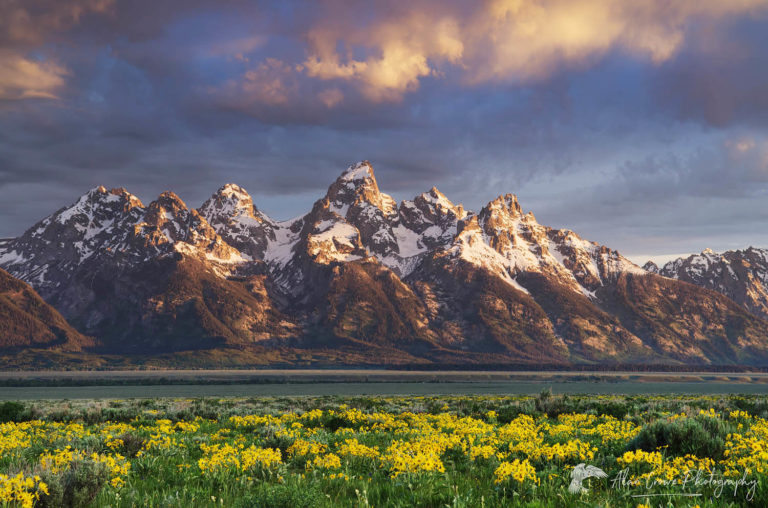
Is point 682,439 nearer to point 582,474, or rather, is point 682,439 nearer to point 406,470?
point 582,474

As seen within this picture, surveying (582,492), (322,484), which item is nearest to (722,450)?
(582,492)

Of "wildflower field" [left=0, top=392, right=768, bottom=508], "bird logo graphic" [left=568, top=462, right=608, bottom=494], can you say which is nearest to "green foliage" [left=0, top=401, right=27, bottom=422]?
"wildflower field" [left=0, top=392, right=768, bottom=508]

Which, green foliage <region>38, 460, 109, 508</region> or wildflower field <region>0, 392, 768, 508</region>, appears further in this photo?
green foliage <region>38, 460, 109, 508</region>

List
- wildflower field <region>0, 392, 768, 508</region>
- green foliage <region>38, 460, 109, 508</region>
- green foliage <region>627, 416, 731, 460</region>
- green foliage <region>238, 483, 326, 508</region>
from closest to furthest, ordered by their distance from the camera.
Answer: green foliage <region>238, 483, 326, 508</region> < wildflower field <region>0, 392, 768, 508</region> < green foliage <region>38, 460, 109, 508</region> < green foliage <region>627, 416, 731, 460</region>

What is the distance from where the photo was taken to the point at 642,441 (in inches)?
533

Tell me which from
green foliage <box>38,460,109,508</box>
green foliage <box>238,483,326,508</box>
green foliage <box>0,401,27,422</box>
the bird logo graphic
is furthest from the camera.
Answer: green foliage <box>0,401,27,422</box>

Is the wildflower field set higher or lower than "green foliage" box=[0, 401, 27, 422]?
higher

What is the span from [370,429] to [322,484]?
32.9 feet

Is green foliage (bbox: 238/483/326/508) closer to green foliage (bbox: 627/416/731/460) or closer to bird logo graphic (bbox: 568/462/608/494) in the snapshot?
bird logo graphic (bbox: 568/462/608/494)

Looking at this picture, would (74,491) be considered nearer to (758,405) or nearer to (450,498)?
(450,498)

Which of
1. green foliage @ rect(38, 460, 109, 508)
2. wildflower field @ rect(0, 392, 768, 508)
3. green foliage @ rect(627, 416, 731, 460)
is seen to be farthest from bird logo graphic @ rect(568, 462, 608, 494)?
green foliage @ rect(38, 460, 109, 508)

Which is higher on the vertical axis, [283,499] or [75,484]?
[283,499]

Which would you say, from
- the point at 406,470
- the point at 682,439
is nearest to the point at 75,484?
the point at 406,470

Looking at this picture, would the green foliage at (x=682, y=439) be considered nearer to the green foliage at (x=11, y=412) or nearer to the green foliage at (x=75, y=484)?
the green foliage at (x=75, y=484)
